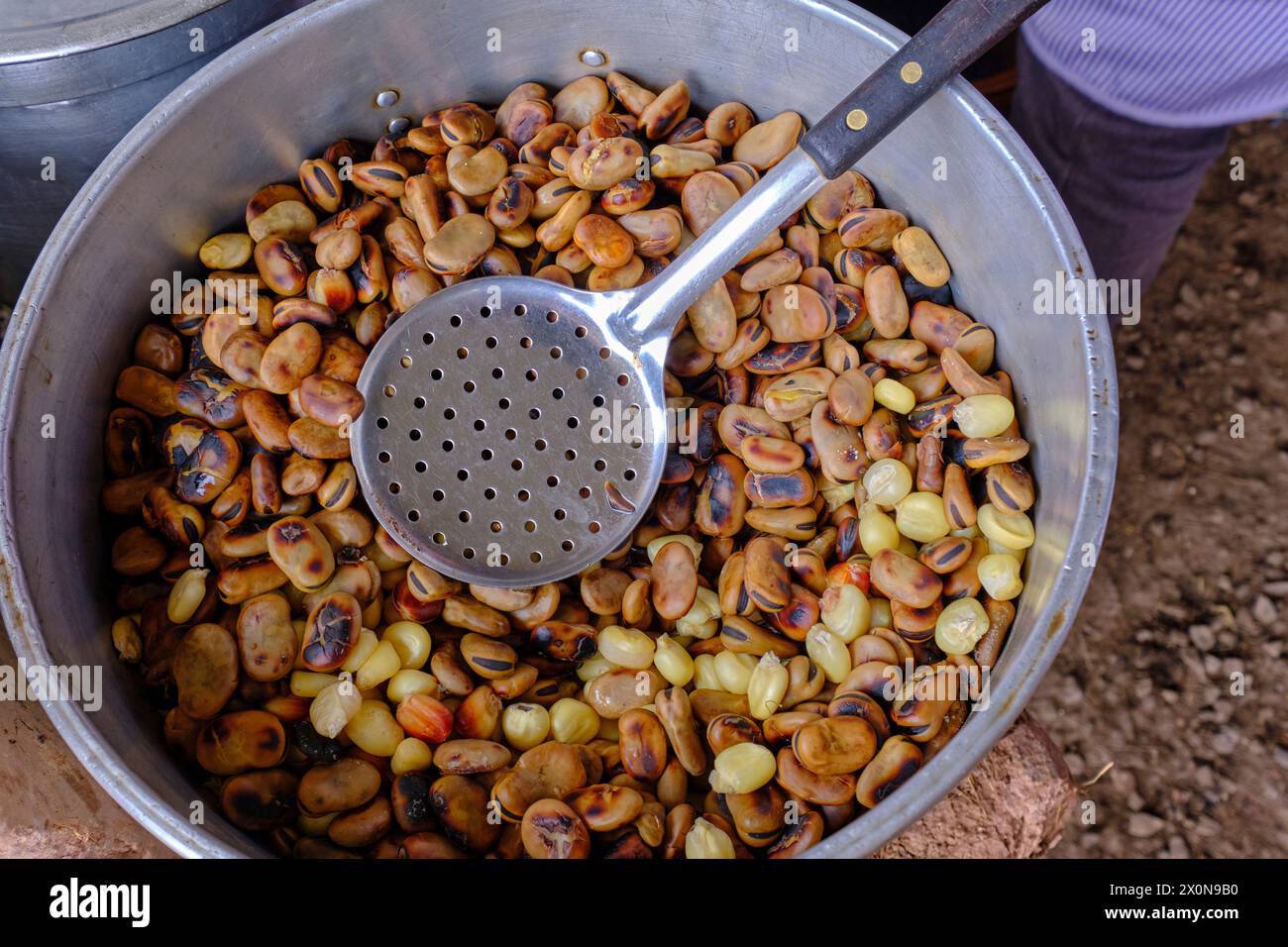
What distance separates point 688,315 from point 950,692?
0.30m

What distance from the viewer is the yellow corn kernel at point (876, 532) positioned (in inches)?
27.5

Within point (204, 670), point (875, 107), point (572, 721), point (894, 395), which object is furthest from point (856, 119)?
point (204, 670)

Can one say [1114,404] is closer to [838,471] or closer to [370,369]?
[838,471]

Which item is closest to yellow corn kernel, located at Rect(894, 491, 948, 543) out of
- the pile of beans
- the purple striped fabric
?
the pile of beans

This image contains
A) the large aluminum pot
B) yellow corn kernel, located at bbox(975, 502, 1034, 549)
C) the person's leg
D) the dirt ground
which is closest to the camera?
the large aluminum pot

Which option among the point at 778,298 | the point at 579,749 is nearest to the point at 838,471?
the point at 778,298

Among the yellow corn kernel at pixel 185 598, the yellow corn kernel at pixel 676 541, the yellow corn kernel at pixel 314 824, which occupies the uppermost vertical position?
the yellow corn kernel at pixel 676 541

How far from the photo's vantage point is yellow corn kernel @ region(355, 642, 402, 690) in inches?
26.7

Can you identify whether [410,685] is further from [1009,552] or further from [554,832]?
[1009,552]

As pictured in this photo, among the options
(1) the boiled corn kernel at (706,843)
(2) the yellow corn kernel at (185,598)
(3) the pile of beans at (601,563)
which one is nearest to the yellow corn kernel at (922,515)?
(3) the pile of beans at (601,563)

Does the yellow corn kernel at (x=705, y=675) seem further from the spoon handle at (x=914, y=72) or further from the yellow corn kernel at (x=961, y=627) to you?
the spoon handle at (x=914, y=72)

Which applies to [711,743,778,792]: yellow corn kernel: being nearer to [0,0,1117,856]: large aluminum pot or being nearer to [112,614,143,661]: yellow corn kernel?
[0,0,1117,856]: large aluminum pot

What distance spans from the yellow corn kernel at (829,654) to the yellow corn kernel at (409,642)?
10.0 inches

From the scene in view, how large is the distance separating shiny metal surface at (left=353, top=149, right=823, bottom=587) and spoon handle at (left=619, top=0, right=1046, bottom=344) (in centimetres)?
6
